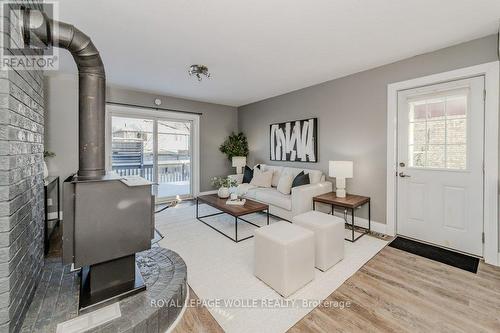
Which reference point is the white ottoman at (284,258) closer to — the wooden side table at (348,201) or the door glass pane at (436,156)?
→ the wooden side table at (348,201)

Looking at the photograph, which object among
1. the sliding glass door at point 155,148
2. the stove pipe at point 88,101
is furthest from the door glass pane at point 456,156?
the sliding glass door at point 155,148

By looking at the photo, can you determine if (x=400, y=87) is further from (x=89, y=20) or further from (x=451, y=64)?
(x=89, y=20)

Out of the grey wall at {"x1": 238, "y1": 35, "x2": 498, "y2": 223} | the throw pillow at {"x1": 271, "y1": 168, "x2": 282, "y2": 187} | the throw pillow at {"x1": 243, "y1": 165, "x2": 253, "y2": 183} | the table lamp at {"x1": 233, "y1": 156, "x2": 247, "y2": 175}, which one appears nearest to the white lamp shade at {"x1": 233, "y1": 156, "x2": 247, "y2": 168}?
the table lamp at {"x1": 233, "y1": 156, "x2": 247, "y2": 175}

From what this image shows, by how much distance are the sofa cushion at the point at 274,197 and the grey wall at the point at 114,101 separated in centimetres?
197

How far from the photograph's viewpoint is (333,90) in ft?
12.3

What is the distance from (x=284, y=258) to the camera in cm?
181

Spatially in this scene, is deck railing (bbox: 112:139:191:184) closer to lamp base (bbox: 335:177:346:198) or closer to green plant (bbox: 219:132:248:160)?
green plant (bbox: 219:132:248:160)

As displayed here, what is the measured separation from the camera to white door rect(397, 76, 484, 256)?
247 cm

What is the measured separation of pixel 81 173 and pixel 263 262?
1.65m

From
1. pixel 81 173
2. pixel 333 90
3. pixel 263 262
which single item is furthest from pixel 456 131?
pixel 81 173

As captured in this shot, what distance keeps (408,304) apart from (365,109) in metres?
2.57

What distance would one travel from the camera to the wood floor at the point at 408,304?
5.03 feet

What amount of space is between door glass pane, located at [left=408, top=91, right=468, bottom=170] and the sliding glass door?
14.3ft

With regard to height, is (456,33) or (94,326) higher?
(456,33)
